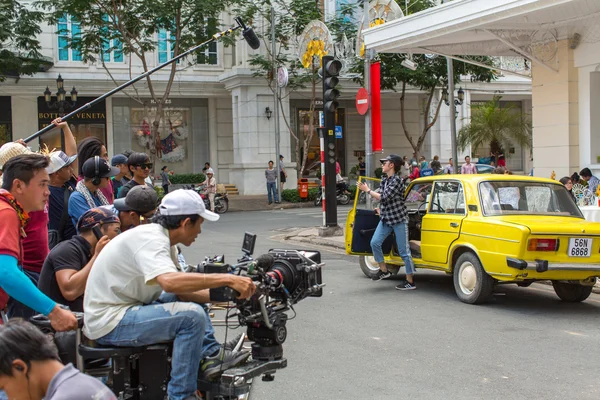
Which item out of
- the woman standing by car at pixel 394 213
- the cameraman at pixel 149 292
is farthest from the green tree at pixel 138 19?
the cameraman at pixel 149 292

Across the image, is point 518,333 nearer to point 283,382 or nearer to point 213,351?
point 283,382

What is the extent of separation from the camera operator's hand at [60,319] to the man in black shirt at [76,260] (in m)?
0.48

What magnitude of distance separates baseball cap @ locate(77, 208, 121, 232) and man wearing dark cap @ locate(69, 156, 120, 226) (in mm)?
1243

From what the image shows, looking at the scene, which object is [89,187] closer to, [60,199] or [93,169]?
[93,169]

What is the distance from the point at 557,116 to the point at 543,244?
8311 mm

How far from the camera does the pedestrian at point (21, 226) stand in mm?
3922

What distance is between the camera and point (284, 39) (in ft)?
102

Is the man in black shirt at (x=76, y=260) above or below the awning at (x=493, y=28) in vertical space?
below

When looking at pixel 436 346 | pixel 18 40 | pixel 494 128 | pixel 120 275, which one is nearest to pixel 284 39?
pixel 494 128

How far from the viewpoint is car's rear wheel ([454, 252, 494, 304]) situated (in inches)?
349

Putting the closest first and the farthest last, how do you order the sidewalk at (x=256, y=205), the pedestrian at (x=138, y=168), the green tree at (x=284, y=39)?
the pedestrian at (x=138, y=168) < the sidewalk at (x=256, y=205) < the green tree at (x=284, y=39)

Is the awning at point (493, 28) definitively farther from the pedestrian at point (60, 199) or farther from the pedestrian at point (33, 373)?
the pedestrian at point (33, 373)

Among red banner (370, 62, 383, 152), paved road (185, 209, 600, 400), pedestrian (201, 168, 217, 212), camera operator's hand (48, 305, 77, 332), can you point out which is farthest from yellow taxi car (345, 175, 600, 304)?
pedestrian (201, 168, 217, 212)

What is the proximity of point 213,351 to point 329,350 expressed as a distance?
8.63 feet
